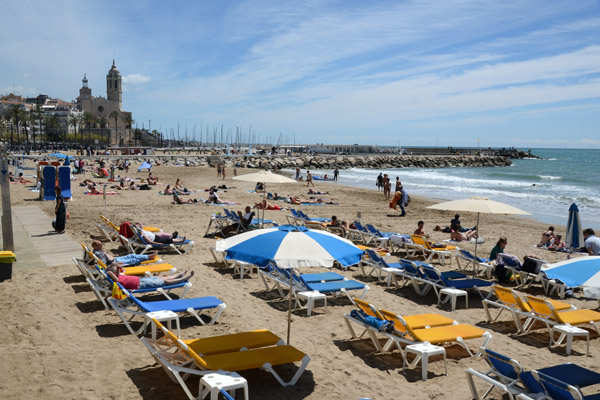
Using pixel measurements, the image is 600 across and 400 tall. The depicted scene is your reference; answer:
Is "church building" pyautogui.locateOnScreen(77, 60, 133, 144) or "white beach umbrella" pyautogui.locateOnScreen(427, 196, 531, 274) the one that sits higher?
"church building" pyautogui.locateOnScreen(77, 60, 133, 144)

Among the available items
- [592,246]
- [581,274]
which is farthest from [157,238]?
[592,246]

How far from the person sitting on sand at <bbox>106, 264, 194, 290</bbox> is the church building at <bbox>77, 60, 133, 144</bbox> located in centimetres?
11337

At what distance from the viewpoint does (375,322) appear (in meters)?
6.11

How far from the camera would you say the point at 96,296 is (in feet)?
25.6

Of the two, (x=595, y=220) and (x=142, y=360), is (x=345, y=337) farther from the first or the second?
(x=595, y=220)

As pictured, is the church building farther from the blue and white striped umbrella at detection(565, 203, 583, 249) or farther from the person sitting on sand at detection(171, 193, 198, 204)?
the blue and white striped umbrella at detection(565, 203, 583, 249)

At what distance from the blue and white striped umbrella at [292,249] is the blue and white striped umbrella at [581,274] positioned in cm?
248

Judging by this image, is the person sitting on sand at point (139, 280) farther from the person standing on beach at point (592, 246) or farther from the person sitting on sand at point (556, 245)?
the person sitting on sand at point (556, 245)

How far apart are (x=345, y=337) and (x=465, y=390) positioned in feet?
6.07

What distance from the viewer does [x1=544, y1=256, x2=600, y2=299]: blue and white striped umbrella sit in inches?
206

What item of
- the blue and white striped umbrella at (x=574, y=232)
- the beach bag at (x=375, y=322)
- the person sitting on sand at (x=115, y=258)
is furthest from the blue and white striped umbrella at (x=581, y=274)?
the person sitting on sand at (x=115, y=258)

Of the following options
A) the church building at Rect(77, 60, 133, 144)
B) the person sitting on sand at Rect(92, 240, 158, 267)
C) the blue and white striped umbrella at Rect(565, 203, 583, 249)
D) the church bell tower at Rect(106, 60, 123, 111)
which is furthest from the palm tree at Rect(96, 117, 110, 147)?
the blue and white striped umbrella at Rect(565, 203, 583, 249)

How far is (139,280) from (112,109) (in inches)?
5094

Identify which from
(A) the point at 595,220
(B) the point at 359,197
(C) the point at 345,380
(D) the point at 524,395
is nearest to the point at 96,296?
(C) the point at 345,380
